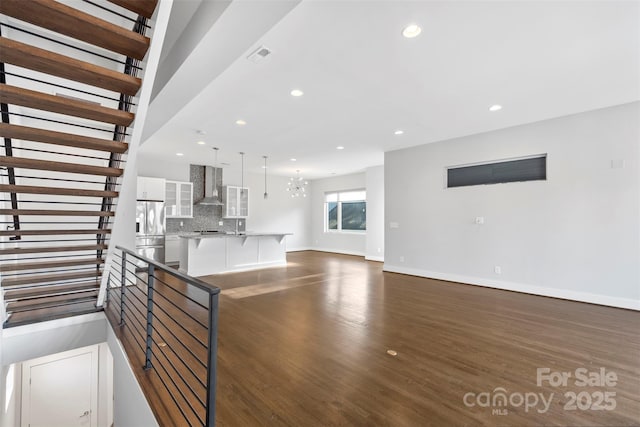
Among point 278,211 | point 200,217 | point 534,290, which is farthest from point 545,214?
point 200,217

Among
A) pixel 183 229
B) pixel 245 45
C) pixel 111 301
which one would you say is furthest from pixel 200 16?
pixel 183 229

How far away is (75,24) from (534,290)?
6408mm

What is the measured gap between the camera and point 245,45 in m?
2.57

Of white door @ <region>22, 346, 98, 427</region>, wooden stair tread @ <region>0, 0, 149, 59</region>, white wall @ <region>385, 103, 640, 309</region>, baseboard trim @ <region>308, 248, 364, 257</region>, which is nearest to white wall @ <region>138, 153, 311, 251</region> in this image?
baseboard trim @ <region>308, 248, 364, 257</region>

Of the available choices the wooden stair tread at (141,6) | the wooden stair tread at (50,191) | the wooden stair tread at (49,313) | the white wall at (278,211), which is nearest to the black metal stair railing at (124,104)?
the wooden stair tread at (141,6)

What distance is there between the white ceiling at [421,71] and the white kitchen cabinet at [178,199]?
2.43 meters

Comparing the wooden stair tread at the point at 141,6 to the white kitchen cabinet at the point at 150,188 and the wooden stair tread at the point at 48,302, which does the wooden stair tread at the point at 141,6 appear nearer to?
the wooden stair tread at the point at 48,302

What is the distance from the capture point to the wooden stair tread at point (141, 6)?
5.22 feet

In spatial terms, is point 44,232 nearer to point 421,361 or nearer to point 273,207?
point 421,361

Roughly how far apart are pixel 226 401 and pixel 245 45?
9.59ft

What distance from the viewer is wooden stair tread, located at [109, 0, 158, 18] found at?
5.22 feet

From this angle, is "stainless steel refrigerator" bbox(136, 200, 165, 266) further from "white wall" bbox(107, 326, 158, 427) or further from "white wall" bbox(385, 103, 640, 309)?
"white wall" bbox(385, 103, 640, 309)

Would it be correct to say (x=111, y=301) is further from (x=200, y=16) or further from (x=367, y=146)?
(x=367, y=146)

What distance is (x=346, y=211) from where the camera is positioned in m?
10.7
